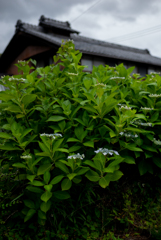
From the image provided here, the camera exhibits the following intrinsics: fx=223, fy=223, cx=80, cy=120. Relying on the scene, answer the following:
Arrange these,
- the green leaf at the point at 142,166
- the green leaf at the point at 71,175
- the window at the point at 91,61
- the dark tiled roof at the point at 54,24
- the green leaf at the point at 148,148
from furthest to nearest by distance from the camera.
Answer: the dark tiled roof at the point at 54,24 < the window at the point at 91,61 < the green leaf at the point at 142,166 < the green leaf at the point at 148,148 < the green leaf at the point at 71,175

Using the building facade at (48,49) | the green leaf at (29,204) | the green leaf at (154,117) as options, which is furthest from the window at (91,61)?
the green leaf at (29,204)

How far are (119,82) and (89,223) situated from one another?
1.57 metres

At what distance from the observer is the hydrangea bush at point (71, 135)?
72.7 inches

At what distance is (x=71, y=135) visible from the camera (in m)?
2.18

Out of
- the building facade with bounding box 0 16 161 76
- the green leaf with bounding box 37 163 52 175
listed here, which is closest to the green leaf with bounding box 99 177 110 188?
the green leaf with bounding box 37 163 52 175

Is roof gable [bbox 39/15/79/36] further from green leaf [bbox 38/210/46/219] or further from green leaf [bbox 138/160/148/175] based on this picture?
green leaf [bbox 38/210/46/219]

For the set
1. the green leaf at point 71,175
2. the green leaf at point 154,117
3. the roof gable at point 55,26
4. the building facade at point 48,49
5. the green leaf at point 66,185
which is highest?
the roof gable at point 55,26

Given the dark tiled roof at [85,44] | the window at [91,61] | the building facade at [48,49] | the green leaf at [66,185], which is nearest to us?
the green leaf at [66,185]

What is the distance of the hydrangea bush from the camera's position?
1.85 metres

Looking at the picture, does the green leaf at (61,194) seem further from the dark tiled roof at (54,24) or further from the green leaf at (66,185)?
the dark tiled roof at (54,24)

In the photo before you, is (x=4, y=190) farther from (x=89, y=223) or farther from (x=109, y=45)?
(x=109, y=45)

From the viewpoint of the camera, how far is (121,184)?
2.52 m

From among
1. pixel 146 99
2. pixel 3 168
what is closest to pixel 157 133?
pixel 146 99

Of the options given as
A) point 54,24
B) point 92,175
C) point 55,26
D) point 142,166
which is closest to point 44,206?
point 92,175
